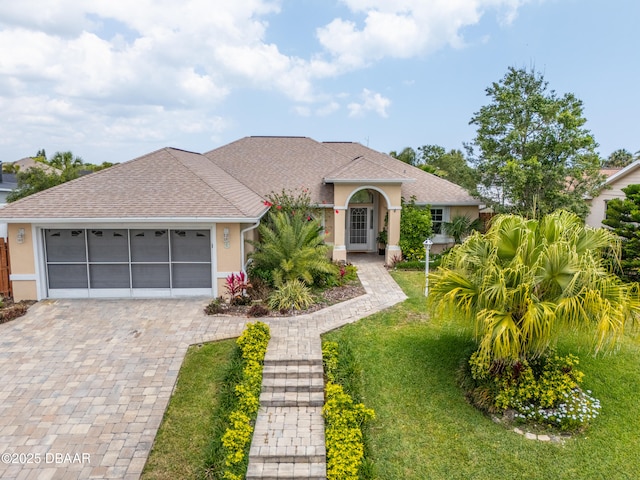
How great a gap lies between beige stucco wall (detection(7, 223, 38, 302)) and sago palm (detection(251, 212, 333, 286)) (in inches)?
266

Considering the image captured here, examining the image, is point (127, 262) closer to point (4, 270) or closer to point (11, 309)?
point (11, 309)

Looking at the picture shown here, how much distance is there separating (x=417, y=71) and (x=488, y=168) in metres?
7.37

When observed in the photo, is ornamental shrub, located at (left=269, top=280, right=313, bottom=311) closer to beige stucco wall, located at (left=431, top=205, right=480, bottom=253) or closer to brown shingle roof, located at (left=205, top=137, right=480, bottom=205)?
brown shingle roof, located at (left=205, top=137, right=480, bottom=205)

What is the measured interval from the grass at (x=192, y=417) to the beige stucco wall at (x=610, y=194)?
17310mm

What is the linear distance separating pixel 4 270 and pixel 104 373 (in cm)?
714

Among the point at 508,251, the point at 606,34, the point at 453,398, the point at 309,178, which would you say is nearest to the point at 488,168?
the point at 606,34

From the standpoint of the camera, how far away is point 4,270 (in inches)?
500

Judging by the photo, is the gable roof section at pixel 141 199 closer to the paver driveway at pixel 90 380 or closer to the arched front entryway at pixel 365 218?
the paver driveway at pixel 90 380

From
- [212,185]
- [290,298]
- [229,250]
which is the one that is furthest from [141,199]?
[290,298]

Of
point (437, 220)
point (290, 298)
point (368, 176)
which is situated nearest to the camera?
point (290, 298)

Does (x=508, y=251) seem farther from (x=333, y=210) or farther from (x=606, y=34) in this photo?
(x=606, y=34)

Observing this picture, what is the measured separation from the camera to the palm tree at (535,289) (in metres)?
6.72

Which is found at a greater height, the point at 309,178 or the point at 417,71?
the point at 417,71

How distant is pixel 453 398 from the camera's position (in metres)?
7.93
